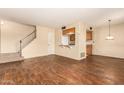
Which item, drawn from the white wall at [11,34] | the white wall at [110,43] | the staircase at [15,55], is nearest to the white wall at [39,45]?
the staircase at [15,55]

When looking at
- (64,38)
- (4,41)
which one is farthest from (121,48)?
(4,41)

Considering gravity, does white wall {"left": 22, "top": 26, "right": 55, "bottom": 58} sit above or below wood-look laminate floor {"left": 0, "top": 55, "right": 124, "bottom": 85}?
above

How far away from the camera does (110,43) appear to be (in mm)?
7164

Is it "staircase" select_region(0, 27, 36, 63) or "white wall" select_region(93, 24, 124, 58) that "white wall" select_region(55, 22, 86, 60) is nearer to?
"white wall" select_region(93, 24, 124, 58)

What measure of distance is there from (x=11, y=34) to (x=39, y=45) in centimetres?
234

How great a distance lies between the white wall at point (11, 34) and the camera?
21.4 feet

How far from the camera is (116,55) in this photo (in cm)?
681

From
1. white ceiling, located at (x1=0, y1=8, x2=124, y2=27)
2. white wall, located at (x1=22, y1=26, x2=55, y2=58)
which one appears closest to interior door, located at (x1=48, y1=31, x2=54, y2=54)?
white wall, located at (x1=22, y1=26, x2=55, y2=58)

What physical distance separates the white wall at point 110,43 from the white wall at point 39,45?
4531 millimetres

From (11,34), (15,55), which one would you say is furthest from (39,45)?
(11,34)

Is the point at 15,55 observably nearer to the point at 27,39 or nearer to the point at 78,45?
the point at 27,39

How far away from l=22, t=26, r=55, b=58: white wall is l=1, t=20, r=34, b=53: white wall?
114 centimetres

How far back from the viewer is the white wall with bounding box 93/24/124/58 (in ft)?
21.3
